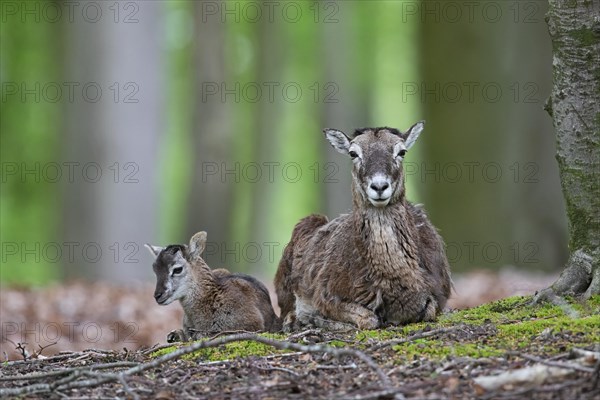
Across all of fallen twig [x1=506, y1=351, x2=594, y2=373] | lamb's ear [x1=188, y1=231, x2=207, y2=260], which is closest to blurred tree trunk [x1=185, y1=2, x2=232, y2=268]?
lamb's ear [x1=188, y1=231, x2=207, y2=260]

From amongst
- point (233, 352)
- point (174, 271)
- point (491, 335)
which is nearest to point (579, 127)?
point (491, 335)

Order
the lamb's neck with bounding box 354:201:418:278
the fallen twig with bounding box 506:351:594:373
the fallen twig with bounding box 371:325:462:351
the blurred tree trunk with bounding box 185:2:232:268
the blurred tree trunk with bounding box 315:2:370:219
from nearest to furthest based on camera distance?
the fallen twig with bounding box 506:351:594:373, the fallen twig with bounding box 371:325:462:351, the lamb's neck with bounding box 354:201:418:278, the blurred tree trunk with bounding box 185:2:232:268, the blurred tree trunk with bounding box 315:2:370:219

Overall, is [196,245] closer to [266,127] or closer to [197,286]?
[197,286]

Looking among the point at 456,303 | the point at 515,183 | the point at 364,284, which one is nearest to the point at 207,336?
the point at 364,284

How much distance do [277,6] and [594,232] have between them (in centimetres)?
2221

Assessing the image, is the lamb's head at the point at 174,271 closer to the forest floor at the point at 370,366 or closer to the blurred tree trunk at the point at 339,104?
the forest floor at the point at 370,366

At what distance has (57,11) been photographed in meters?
24.5

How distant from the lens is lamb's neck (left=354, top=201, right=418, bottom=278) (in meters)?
8.32

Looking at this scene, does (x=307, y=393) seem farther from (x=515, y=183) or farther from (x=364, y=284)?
(x=515, y=183)

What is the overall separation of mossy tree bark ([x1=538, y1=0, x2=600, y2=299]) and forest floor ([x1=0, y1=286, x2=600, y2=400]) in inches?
18.9

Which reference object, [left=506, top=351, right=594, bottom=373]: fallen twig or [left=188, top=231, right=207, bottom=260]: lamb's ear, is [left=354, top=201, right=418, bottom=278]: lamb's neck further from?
[left=506, top=351, right=594, bottom=373]: fallen twig

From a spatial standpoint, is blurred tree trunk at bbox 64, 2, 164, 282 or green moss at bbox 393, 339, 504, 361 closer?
green moss at bbox 393, 339, 504, 361

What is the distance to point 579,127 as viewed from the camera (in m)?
8.27

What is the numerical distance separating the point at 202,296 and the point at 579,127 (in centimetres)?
388
